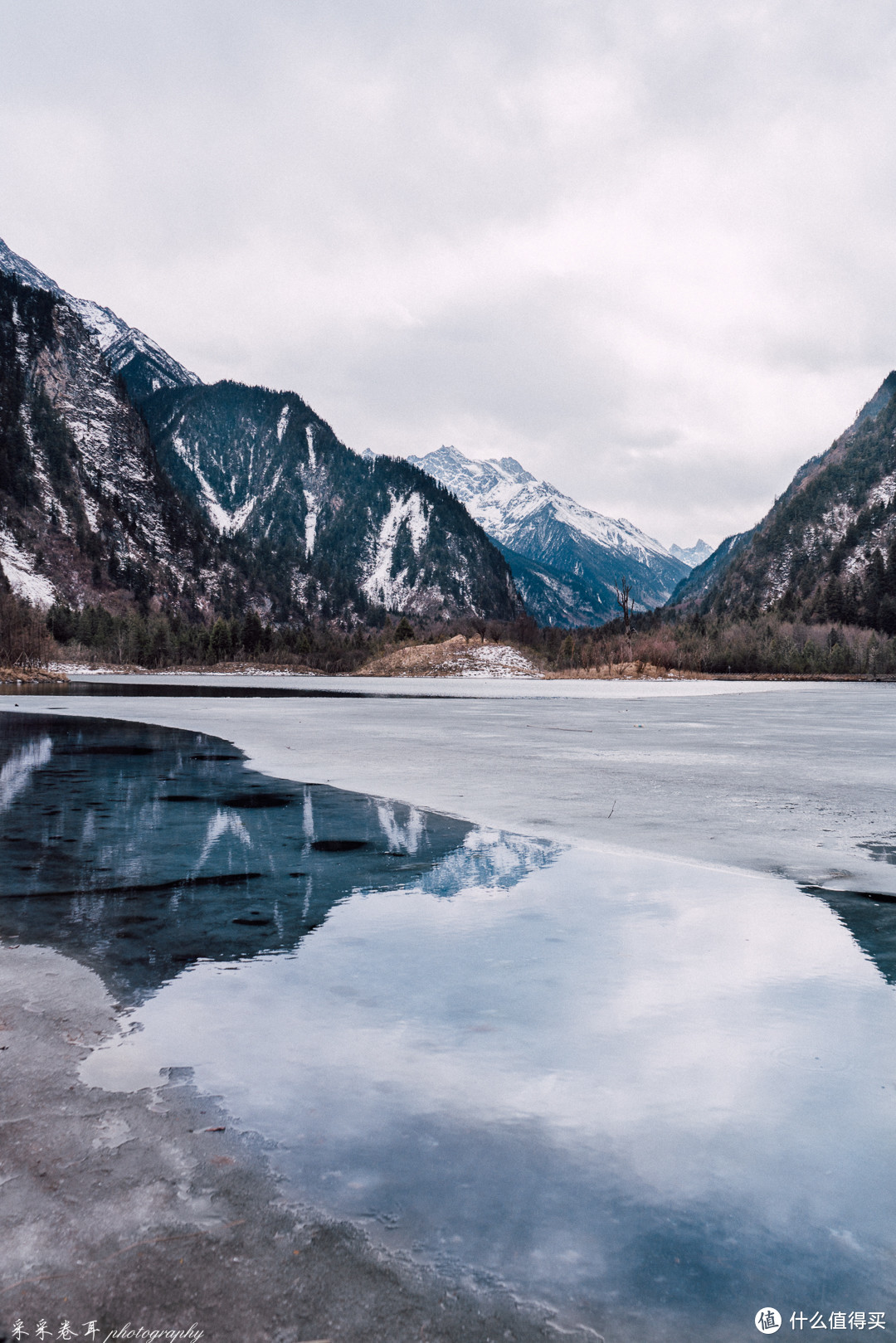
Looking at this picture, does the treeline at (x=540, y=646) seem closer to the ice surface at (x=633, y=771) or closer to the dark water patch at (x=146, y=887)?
the ice surface at (x=633, y=771)

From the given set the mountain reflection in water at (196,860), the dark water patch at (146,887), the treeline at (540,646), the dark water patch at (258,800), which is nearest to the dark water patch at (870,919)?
the mountain reflection in water at (196,860)

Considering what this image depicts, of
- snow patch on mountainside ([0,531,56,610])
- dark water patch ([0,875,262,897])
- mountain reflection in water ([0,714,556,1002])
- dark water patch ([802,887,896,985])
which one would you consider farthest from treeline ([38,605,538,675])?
dark water patch ([802,887,896,985])

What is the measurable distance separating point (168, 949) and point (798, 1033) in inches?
162

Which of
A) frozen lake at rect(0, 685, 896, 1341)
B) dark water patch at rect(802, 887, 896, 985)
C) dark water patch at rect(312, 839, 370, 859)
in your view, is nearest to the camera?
frozen lake at rect(0, 685, 896, 1341)

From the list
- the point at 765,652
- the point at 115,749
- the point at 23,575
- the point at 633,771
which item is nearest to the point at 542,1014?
the point at 633,771

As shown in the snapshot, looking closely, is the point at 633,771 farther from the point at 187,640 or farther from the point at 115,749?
the point at 187,640

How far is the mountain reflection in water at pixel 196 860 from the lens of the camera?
6.00m

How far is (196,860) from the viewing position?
836cm

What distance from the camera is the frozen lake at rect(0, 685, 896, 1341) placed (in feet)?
9.25

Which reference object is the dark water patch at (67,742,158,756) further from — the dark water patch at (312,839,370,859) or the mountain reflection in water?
the dark water patch at (312,839,370,859)

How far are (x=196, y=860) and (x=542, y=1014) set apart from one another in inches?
190

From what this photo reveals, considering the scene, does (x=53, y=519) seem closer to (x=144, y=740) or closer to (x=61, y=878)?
(x=144, y=740)

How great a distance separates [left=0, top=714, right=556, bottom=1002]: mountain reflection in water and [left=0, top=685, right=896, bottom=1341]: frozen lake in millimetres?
54

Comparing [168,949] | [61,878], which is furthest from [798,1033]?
[61,878]
